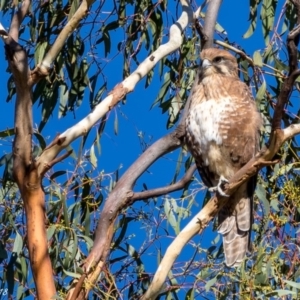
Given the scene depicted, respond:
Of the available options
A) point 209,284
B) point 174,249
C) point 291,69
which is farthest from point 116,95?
point 291,69

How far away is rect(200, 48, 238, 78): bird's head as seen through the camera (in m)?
4.20

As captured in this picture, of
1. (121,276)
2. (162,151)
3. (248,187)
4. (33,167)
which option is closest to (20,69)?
(33,167)

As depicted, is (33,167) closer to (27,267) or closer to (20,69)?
(20,69)

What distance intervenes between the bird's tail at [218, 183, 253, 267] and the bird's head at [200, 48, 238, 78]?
1.63 feet

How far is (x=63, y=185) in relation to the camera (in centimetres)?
391

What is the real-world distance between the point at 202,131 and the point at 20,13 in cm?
91

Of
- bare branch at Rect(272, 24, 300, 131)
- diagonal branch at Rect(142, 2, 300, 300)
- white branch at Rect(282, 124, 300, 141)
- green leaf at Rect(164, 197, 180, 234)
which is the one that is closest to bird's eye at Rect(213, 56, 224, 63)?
green leaf at Rect(164, 197, 180, 234)

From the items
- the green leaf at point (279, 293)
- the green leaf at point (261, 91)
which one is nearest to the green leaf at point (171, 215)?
the green leaf at point (261, 91)

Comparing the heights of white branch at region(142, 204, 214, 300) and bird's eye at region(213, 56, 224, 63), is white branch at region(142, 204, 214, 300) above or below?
below

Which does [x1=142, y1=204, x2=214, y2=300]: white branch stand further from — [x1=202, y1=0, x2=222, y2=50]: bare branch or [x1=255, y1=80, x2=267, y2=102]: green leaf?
[x1=202, y1=0, x2=222, y2=50]: bare branch

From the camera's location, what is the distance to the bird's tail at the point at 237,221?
4.09 metres

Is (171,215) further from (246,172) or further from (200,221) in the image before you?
(246,172)

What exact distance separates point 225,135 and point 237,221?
1.28 ft

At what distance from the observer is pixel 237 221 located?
421 cm
